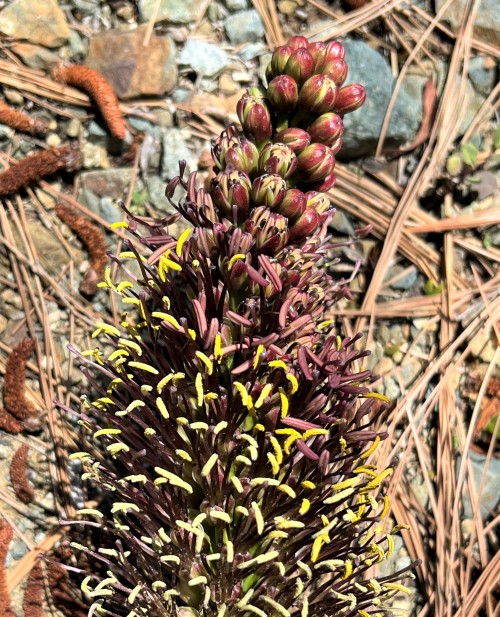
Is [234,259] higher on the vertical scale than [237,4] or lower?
lower

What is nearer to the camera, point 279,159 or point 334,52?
point 279,159

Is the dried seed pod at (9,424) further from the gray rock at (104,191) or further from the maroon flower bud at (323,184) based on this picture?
the maroon flower bud at (323,184)

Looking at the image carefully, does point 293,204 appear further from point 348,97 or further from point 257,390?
point 257,390

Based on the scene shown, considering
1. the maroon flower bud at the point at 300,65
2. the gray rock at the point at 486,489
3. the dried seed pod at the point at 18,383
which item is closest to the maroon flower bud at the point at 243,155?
the maroon flower bud at the point at 300,65

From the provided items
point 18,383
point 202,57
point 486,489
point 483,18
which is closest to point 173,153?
point 202,57

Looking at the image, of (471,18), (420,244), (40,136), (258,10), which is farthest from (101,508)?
(471,18)

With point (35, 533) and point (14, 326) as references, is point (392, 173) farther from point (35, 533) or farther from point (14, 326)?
point (35, 533)
